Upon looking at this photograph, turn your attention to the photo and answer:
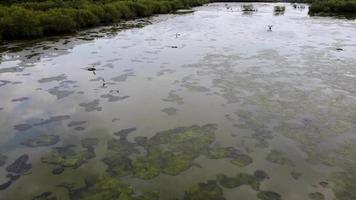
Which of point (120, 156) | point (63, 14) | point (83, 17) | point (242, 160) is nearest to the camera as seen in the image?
point (242, 160)

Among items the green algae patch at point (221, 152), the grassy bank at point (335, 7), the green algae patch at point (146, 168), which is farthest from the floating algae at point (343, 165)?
the grassy bank at point (335, 7)

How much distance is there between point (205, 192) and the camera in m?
4.66

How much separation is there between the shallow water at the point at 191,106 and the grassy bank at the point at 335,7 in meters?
17.8

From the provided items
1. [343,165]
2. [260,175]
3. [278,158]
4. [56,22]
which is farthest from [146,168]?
[56,22]

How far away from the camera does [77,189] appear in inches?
186

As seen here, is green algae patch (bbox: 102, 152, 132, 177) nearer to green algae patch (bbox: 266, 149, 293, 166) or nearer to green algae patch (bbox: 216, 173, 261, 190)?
green algae patch (bbox: 216, 173, 261, 190)

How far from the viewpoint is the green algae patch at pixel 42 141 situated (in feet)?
19.6

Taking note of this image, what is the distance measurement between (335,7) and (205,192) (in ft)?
98.5

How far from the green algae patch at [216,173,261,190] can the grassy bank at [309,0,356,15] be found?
1111 inches

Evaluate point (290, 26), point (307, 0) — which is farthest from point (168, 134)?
point (307, 0)

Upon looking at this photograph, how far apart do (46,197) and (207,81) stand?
5.72 meters

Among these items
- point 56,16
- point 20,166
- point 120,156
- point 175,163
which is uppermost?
point 56,16

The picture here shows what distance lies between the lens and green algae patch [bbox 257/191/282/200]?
4520mm

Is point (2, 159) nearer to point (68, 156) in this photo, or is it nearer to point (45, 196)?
point (68, 156)
